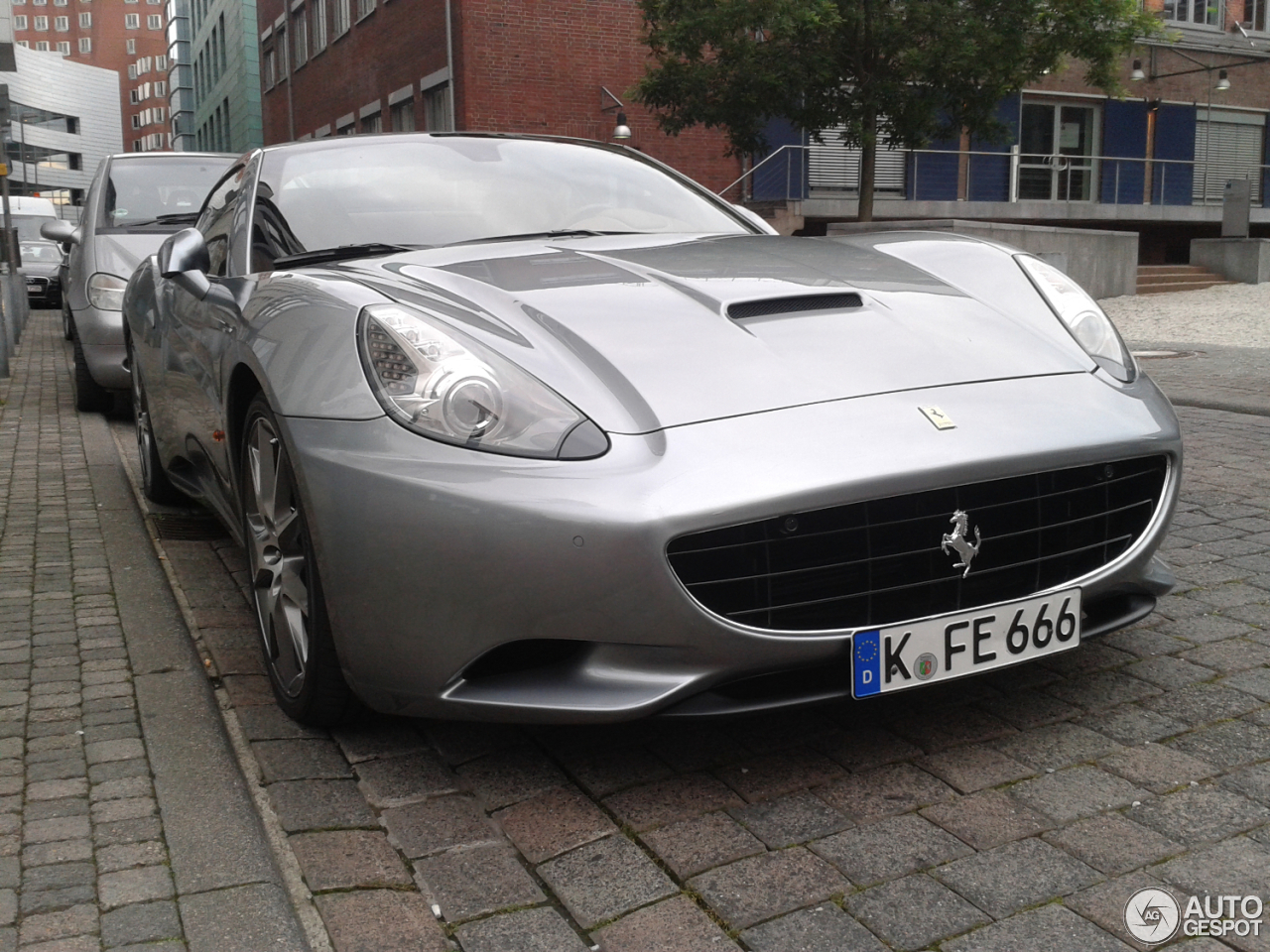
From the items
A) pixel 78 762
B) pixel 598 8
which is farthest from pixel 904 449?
pixel 598 8

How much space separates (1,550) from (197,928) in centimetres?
305

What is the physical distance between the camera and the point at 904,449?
2.42 metres

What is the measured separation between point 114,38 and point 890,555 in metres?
134

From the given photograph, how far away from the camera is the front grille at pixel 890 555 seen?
2.33 metres

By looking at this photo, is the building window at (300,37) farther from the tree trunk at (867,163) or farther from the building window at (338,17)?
the tree trunk at (867,163)

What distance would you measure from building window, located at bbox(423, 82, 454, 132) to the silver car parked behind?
14215 millimetres

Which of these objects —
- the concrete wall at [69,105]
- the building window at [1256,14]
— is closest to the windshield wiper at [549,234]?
the building window at [1256,14]

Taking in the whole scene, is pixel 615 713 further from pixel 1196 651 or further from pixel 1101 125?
pixel 1101 125

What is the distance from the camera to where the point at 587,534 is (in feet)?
7.46

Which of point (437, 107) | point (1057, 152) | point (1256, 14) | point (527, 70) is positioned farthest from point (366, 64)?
point (1256, 14)

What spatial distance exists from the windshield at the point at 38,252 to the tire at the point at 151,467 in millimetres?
20134

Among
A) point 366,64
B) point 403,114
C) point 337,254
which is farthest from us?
point 366,64

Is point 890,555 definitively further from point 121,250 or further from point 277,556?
point 121,250

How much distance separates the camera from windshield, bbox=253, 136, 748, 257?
3.67m
